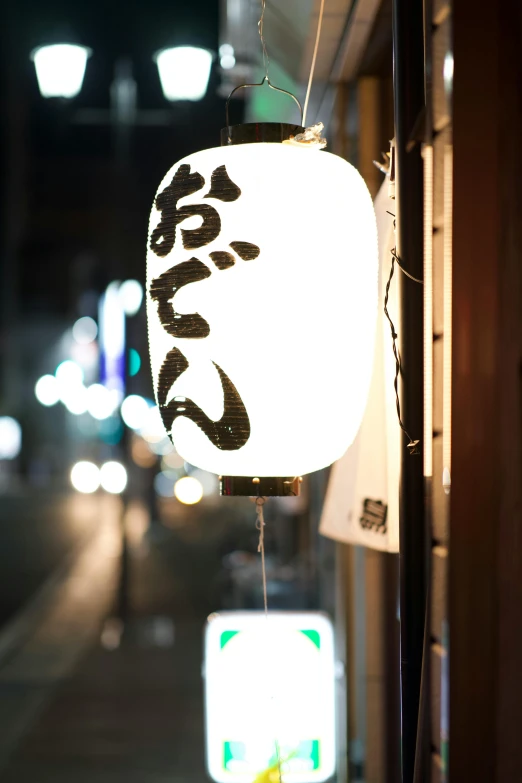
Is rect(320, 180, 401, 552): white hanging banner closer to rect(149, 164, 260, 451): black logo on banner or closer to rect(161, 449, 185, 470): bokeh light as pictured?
rect(149, 164, 260, 451): black logo on banner

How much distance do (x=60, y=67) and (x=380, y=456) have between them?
5.98m

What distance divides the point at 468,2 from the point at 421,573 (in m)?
1.65

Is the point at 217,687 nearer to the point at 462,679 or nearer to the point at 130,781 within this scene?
the point at 462,679

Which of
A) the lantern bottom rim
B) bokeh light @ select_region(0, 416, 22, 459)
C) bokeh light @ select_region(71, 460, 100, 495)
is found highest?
the lantern bottom rim

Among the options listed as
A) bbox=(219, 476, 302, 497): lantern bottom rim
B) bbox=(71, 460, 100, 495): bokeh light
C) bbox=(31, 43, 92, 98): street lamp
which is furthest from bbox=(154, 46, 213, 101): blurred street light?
bbox=(71, 460, 100, 495): bokeh light

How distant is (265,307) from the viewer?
276 cm

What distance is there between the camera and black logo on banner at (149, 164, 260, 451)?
282 cm

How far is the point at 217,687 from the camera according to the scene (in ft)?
15.0

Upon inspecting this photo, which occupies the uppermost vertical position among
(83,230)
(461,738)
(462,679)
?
(83,230)

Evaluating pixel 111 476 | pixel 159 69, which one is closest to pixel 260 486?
pixel 159 69

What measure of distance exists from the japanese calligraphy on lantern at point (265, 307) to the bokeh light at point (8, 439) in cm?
5162

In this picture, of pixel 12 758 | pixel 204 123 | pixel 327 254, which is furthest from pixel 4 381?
pixel 327 254

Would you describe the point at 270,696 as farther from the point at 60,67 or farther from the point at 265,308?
the point at 60,67

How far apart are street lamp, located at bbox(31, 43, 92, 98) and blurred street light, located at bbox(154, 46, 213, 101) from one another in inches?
43.7
